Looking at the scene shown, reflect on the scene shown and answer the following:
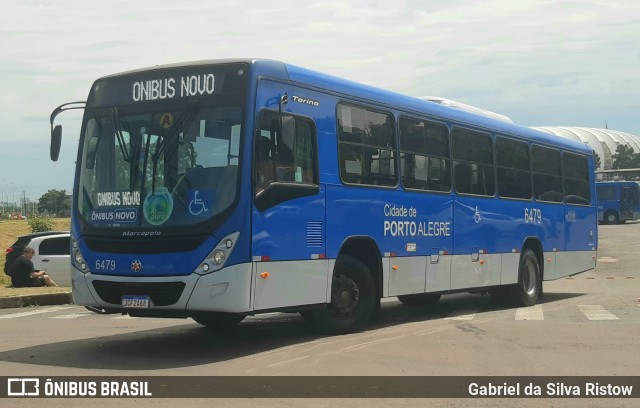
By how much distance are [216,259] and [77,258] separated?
196cm

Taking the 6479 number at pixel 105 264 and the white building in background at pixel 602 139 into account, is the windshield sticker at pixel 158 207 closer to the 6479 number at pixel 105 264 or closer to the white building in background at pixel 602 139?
the 6479 number at pixel 105 264

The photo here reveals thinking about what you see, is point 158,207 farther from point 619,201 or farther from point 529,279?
point 619,201

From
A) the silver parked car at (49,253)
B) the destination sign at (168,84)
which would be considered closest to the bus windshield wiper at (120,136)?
the destination sign at (168,84)

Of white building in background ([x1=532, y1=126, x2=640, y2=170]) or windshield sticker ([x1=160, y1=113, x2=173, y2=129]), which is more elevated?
white building in background ([x1=532, y1=126, x2=640, y2=170])

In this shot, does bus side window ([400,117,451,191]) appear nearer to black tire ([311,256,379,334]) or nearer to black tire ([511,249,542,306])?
black tire ([311,256,379,334])

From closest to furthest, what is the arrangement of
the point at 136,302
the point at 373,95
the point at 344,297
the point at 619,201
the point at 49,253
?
1. the point at 136,302
2. the point at 344,297
3. the point at 373,95
4. the point at 49,253
5. the point at 619,201

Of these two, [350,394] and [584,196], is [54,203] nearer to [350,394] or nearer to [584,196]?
[584,196]

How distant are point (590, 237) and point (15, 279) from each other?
521 inches

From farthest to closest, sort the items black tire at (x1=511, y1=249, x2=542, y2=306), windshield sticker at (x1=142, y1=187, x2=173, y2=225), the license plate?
black tire at (x1=511, y1=249, x2=542, y2=306) → windshield sticker at (x1=142, y1=187, x2=173, y2=225) → the license plate

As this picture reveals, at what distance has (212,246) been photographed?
9.95m

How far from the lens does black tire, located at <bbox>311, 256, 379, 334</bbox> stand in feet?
38.7

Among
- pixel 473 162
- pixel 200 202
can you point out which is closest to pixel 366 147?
pixel 200 202

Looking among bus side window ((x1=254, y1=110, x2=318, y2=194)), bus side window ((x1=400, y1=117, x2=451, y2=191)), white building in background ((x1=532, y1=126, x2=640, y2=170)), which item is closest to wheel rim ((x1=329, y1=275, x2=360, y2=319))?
bus side window ((x1=254, y1=110, x2=318, y2=194))

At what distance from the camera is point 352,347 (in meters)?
10.7
